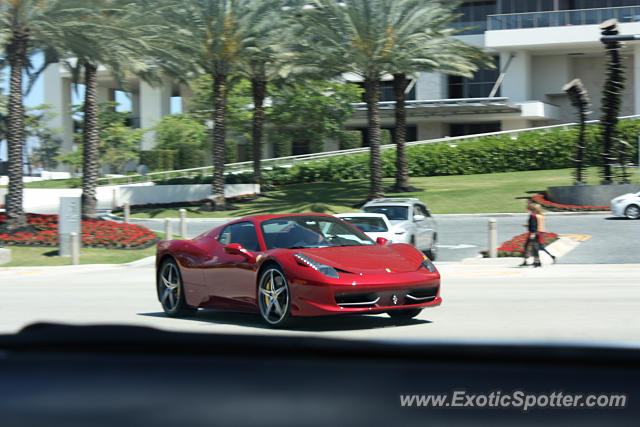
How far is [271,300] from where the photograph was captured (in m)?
9.18

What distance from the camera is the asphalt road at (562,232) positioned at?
22.2 meters

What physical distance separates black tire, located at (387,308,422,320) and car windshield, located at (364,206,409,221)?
11.7 metres

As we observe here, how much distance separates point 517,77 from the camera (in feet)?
204

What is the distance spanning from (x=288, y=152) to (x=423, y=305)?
56885 mm

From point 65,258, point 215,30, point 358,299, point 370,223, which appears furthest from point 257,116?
point 358,299

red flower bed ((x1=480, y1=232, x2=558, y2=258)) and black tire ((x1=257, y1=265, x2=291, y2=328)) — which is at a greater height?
black tire ((x1=257, y1=265, x2=291, y2=328))

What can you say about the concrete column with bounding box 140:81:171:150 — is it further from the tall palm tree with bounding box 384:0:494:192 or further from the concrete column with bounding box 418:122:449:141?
the tall palm tree with bounding box 384:0:494:192

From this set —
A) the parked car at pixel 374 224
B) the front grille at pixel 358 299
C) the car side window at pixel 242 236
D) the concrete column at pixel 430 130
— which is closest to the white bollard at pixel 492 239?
the parked car at pixel 374 224

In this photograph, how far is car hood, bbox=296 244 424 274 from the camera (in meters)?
8.89

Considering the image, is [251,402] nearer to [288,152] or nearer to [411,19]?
[411,19]

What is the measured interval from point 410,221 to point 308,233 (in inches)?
458

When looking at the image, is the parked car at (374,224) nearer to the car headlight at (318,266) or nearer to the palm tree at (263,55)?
the car headlight at (318,266)

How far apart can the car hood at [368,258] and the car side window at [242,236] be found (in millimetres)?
915

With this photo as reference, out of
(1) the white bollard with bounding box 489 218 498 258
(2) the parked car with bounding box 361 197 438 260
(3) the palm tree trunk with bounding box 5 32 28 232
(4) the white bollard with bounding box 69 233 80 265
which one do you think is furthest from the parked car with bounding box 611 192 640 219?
(3) the palm tree trunk with bounding box 5 32 28 232
